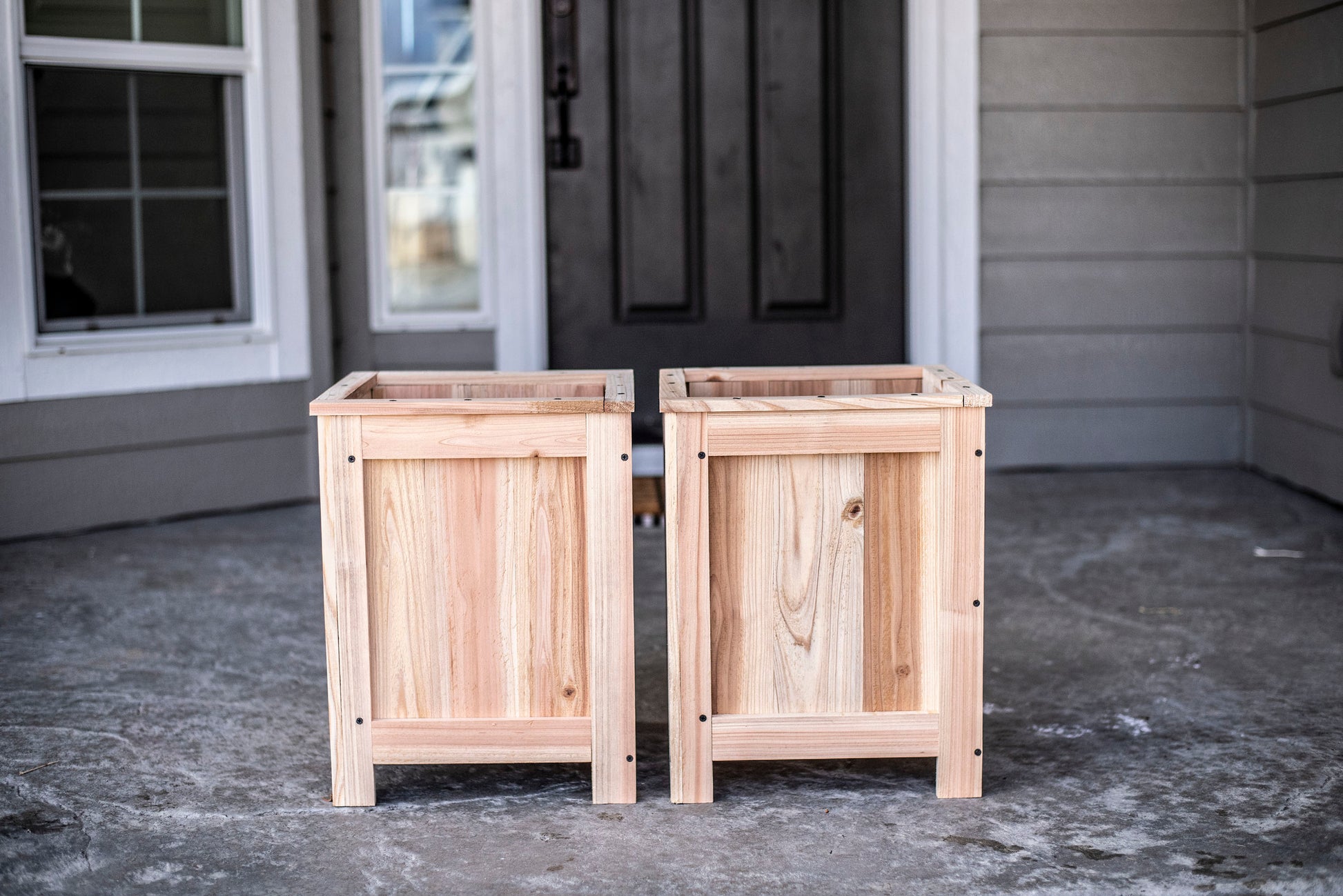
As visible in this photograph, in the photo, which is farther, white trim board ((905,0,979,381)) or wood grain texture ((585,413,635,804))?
white trim board ((905,0,979,381))

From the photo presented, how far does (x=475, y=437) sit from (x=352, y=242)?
2.82m

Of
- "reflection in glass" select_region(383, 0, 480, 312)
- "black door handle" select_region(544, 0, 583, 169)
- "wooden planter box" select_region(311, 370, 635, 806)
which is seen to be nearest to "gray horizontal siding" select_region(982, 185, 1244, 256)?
"black door handle" select_region(544, 0, 583, 169)

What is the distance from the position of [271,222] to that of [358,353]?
1.86 feet

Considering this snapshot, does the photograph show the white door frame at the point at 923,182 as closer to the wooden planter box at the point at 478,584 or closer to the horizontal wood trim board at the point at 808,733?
the wooden planter box at the point at 478,584

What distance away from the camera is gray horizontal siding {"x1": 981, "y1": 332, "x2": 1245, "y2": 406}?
16.2 feet

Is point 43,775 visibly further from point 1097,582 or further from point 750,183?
point 750,183

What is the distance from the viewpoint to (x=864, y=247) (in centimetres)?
487

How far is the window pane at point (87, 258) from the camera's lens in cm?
418

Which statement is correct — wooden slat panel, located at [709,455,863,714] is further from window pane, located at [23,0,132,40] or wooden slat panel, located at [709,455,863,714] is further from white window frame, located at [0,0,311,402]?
window pane, located at [23,0,132,40]

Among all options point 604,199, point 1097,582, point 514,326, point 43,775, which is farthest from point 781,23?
point 43,775

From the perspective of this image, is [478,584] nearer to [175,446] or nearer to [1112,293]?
[175,446]

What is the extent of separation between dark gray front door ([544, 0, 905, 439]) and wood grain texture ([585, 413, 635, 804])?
8.75 feet

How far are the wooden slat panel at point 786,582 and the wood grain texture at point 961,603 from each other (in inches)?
5.0

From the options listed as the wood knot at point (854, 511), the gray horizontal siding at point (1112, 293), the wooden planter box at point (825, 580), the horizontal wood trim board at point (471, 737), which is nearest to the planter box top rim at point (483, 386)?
the wooden planter box at point (825, 580)
